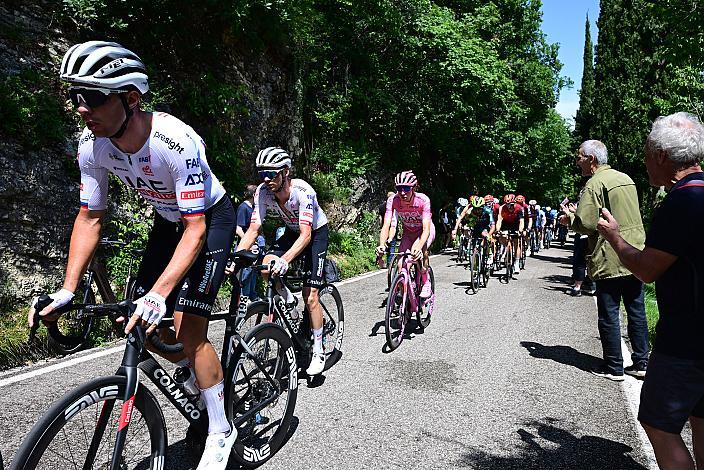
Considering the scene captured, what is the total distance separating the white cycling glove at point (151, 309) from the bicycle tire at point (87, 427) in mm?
302

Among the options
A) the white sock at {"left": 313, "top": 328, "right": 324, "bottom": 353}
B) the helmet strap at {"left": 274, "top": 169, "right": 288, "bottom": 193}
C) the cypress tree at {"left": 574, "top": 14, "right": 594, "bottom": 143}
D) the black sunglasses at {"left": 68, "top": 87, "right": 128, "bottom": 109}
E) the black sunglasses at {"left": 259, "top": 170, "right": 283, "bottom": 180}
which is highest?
the cypress tree at {"left": 574, "top": 14, "right": 594, "bottom": 143}

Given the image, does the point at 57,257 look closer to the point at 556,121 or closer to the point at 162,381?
the point at 162,381

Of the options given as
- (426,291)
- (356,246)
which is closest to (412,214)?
(426,291)

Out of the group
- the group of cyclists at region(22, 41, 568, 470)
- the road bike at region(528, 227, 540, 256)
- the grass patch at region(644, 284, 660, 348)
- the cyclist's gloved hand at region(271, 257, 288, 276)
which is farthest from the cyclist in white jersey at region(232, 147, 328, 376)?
the road bike at region(528, 227, 540, 256)

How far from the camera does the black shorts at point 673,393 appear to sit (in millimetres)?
2268

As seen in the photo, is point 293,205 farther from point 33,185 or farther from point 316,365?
point 33,185

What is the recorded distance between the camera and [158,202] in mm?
2814

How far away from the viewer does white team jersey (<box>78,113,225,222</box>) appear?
257cm

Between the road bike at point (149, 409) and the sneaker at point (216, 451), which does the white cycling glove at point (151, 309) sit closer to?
the road bike at point (149, 409)

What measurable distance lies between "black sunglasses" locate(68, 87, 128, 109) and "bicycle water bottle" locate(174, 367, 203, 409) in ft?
5.02

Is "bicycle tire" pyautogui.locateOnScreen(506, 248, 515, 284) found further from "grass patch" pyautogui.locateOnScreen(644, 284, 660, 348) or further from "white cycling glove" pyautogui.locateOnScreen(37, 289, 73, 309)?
"white cycling glove" pyautogui.locateOnScreen(37, 289, 73, 309)

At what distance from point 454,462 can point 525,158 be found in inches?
1015

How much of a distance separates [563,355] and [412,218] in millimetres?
2543

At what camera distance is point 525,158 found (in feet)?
88.7
